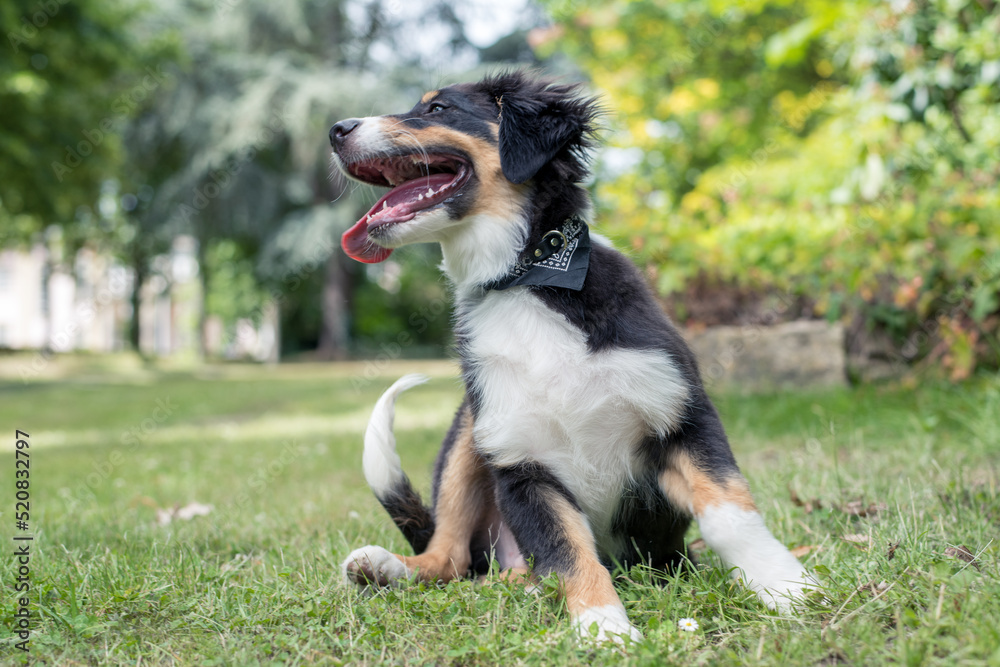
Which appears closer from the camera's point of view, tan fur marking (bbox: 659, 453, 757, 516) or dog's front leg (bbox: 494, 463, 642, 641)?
dog's front leg (bbox: 494, 463, 642, 641)

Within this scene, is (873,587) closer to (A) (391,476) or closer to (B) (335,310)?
(A) (391,476)

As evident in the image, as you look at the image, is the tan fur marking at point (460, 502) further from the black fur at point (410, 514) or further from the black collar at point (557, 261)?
the black collar at point (557, 261)

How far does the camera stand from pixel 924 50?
5.19m

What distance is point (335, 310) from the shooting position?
2375 centimetres

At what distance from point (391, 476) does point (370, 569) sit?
400 mm

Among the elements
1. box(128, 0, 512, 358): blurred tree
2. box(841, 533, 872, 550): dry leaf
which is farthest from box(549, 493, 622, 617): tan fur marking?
box(128, 0, 512, 358): blurred tree

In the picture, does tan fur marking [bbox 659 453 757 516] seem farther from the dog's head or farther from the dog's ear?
the dog's ear

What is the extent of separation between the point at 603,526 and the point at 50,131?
15078mm

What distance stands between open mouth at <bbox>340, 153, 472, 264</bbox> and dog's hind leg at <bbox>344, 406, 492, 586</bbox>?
72cm

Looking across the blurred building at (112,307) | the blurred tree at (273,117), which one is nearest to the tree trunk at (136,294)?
the blurred building at (112,307)

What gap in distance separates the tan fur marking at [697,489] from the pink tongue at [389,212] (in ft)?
3.96

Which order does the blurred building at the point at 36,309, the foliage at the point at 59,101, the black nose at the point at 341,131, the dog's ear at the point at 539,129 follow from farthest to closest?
the blurred building at the point at 36,309 < the foliage at the point at 59,101 < the black nose at the point at 341,131 < the dog's ear at the point at 539,129

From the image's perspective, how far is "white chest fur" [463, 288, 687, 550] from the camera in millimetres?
2252

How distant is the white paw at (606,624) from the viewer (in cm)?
190
